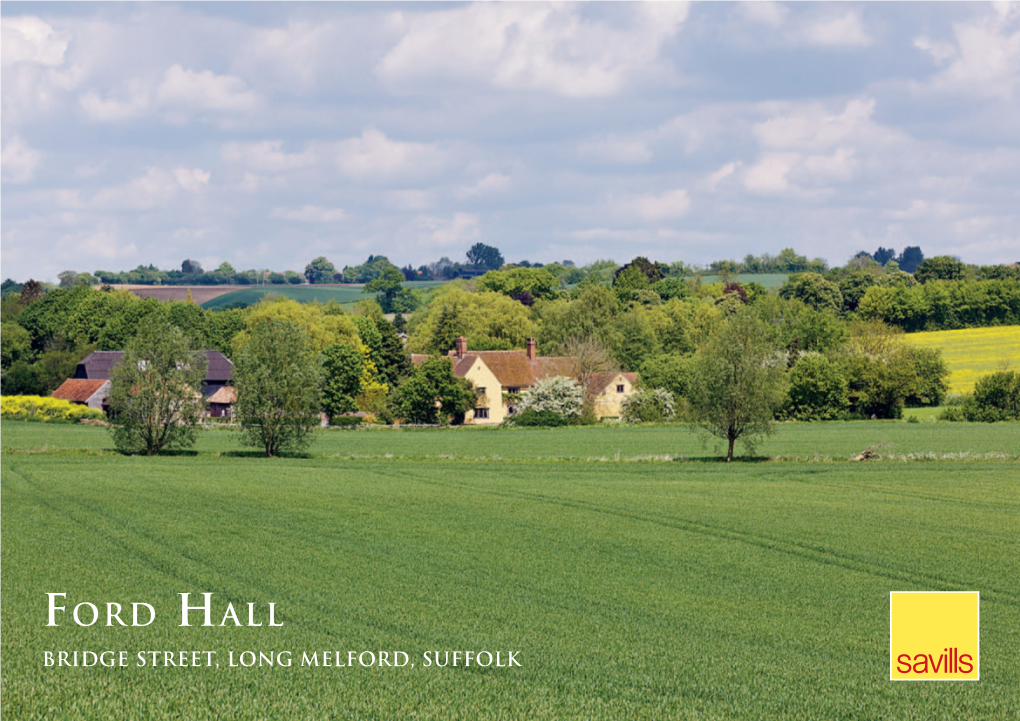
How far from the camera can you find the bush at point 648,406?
100000 mm

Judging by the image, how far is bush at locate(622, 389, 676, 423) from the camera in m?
100

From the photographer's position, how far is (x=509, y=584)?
25.5 metres

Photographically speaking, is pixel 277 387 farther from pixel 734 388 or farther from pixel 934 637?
pixel 934 637

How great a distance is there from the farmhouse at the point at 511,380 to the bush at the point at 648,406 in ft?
5.88

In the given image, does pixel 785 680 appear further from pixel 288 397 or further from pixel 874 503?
pixel 288 397

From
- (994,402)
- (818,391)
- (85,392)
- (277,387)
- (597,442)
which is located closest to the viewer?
(277,387)

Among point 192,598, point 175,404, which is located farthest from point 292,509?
point 175,404

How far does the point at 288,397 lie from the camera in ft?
217

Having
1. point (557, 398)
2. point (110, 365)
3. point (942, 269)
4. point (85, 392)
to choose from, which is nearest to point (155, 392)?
point (557, 398)

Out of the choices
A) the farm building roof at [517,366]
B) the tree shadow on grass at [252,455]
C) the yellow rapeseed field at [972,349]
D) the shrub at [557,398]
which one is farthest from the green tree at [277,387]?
the yellow rapeseed field at [972,349]

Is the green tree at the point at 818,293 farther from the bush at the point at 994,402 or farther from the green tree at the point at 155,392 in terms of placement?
the green tree at the point at 155,392

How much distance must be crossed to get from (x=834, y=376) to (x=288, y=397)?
53078 millimetres

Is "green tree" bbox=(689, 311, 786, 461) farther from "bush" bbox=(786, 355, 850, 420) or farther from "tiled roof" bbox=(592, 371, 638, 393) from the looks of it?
"tiled roof" bbox=(592, 371, 638, 393)

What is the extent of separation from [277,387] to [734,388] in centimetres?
2864
